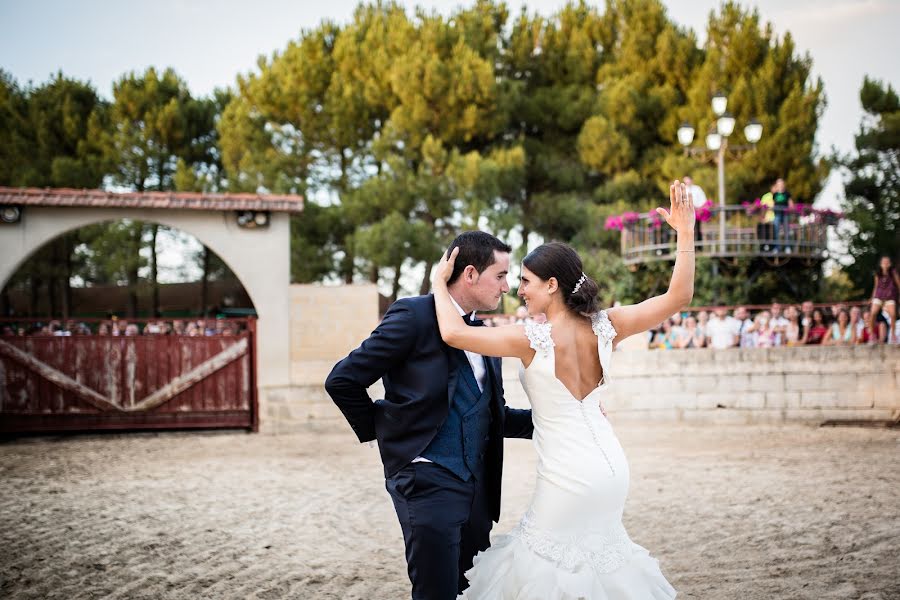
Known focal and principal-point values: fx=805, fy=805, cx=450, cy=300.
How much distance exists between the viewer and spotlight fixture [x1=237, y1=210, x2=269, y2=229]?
41.7 ft

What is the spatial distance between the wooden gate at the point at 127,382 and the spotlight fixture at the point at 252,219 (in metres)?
1.54

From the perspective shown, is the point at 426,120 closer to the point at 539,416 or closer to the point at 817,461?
the point at 817,461

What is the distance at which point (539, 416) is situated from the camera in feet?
9.60

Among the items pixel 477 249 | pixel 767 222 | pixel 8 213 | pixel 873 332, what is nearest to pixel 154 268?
pixel 8 213

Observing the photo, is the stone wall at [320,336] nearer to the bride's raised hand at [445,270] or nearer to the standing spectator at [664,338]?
the standing spectator at [664,338]

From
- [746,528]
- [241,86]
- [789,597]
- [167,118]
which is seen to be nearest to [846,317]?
[746,528]

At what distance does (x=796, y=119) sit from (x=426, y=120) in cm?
986

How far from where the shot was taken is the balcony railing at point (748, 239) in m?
16.8

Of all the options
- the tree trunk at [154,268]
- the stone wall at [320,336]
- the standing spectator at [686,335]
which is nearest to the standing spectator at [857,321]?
the standing spectator at [686,335]

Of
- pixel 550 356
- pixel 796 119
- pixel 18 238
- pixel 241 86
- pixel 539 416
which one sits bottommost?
pixel 539 416

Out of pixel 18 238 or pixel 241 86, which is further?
pixel 241 86

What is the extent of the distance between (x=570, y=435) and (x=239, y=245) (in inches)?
421

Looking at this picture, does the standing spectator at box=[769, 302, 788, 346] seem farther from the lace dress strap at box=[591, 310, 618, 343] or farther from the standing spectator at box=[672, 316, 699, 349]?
the lace dress strap at box=[591, 310, 618, 343]

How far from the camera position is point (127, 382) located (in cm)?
1233
